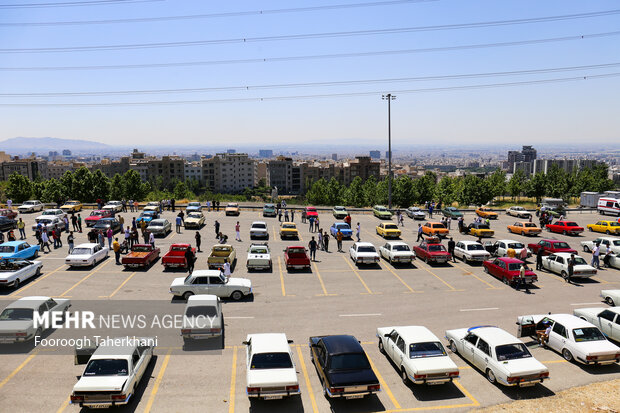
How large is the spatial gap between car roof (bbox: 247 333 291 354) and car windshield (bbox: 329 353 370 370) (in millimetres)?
1439

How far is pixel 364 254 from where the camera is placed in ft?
90.7

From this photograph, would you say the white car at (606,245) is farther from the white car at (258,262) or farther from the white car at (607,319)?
the white car at (258,262)

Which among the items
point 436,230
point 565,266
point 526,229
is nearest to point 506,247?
point 565,266

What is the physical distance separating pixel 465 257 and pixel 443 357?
1798 cm

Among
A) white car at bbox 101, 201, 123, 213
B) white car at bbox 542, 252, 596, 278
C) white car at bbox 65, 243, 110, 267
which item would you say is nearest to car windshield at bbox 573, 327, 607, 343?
white car at bbox 542, 252, 596, 278

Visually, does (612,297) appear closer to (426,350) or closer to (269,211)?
(426,350)

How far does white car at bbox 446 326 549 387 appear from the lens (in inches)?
483

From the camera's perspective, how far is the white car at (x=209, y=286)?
20.1 meters

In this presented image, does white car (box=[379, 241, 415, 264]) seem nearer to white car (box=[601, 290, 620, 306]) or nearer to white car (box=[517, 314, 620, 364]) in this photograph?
white car (box=[601, 290, 620, 306])

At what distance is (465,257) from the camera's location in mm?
29297

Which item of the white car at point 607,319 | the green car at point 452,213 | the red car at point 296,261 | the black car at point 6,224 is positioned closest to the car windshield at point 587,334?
the white car at point 607,319

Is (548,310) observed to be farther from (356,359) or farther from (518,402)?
(356,359)

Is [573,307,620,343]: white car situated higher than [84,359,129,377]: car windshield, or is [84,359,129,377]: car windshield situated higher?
[84,359,129,377]: car windshield

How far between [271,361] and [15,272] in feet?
56.5
